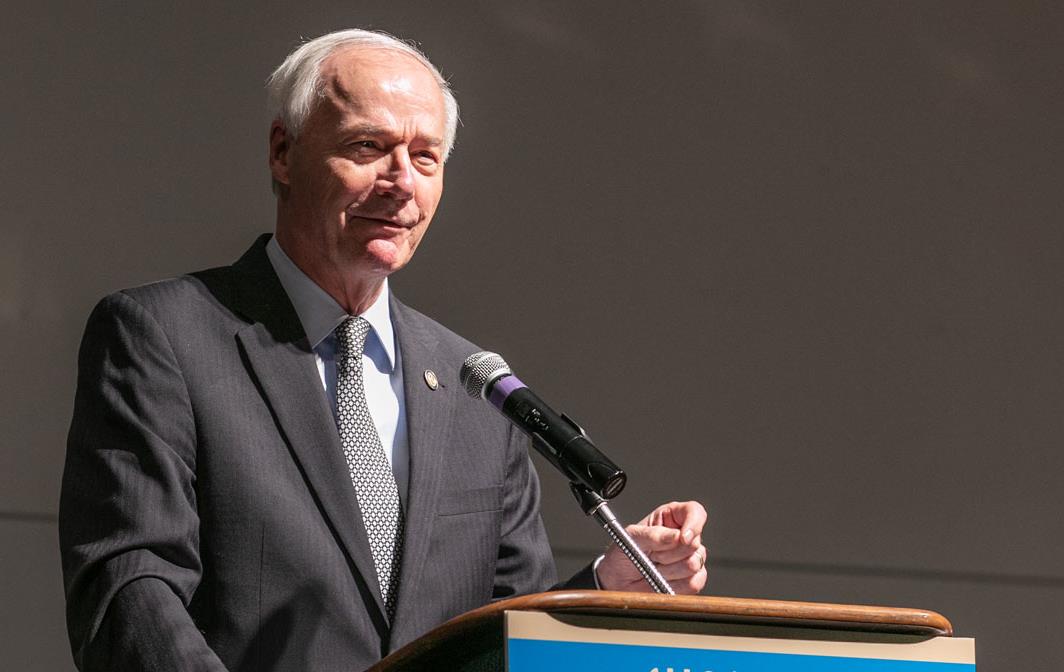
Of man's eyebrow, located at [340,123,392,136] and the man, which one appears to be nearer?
the man

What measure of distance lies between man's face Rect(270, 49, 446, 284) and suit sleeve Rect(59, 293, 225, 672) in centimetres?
31

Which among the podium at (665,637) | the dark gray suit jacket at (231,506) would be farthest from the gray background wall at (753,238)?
the podium at (665,637)

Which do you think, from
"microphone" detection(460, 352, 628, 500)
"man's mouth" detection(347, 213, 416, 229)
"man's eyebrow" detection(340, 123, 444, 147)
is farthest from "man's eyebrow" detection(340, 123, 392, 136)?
"microphone" detection(460, 352, 628, 500)

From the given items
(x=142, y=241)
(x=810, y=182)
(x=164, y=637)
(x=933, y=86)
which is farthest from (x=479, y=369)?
(x=933, y=86)

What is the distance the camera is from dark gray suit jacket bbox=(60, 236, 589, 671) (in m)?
1.76

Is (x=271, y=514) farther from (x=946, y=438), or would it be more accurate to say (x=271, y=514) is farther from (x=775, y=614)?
(x=946, y=438)

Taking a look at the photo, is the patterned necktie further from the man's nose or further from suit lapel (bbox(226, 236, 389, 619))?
the man's nose

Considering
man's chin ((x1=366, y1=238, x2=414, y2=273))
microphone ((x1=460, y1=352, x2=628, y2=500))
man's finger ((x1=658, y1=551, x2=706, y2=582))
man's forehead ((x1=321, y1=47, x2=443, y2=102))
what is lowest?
man's finger ((x1=658, y1=551, x2=706, y2=582))

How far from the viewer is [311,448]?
197 cm

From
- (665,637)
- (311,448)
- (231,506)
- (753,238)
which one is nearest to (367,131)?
(311,448)

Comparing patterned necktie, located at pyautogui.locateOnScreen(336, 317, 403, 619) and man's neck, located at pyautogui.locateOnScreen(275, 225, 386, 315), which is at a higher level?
man's neck, located at pyautogui.locateOnScreen(275, 225, 386, 315)

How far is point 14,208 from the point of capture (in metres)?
3.02

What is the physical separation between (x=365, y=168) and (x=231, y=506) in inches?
21.6

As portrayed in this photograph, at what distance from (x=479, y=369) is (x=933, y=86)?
223 cm
